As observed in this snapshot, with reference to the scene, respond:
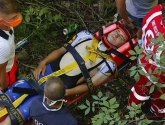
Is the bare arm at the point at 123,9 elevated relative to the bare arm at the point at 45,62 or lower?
elevated

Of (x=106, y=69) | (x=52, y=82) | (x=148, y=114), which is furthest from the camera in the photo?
(x=148, y=114)

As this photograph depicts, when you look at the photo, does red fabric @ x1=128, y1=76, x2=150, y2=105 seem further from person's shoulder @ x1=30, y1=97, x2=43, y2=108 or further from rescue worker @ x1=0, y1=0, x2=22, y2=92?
rescue worker @ x1=0, y1=0, x2=22, y2=92

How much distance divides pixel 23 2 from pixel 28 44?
0.72m

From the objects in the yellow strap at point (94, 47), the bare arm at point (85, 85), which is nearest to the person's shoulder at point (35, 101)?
the bare arm at point (85, 85)

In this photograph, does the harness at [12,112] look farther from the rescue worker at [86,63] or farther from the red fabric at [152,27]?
the red fabric at [152,27]

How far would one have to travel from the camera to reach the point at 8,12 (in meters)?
3.18

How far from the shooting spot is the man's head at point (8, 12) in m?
3.14

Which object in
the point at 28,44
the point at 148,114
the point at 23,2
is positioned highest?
the point at 23,2

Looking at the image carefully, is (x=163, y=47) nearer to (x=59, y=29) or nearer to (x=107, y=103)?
(x=107, y=103)

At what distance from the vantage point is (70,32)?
5.02 metres

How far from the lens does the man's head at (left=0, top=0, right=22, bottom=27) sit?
3.14 m

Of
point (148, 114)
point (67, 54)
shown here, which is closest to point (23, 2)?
point (67, 54)

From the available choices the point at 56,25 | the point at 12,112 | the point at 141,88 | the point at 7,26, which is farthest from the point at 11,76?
the point at 56,25

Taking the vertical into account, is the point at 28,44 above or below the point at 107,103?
below
